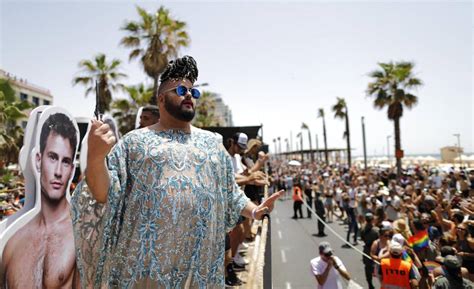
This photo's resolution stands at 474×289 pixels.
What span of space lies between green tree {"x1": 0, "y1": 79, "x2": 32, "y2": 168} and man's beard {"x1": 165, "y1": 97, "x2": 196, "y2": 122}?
293 inches

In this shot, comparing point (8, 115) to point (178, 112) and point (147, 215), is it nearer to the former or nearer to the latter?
point (178, 112)

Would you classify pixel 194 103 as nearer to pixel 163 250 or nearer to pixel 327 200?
pixel 163 250

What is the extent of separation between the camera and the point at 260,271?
10.9 ft

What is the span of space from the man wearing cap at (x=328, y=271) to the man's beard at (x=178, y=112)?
15.0 feet

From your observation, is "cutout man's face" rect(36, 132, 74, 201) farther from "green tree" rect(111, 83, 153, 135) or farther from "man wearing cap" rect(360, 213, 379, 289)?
"green tree" rect(111, 83, 153, 135)

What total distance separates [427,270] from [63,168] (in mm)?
5882

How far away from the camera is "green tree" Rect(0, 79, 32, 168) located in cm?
792

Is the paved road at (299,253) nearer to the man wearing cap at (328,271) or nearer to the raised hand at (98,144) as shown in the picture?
the man wearing cap at (328,271)

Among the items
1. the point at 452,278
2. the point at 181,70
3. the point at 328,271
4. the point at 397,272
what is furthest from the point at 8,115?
the point at 452,278

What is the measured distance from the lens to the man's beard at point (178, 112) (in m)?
1.89

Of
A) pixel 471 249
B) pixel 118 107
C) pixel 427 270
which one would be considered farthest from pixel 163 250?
pixel 118 107

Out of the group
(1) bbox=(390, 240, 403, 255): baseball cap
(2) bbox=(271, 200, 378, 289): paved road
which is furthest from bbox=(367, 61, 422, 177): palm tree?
(1) bbox=(390, 240, 403, 255): baseball cap

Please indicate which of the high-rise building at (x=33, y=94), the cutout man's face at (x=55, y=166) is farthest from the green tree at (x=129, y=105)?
the high-rise building at (x=33, y=94)

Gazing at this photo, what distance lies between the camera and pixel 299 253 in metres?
12.2
